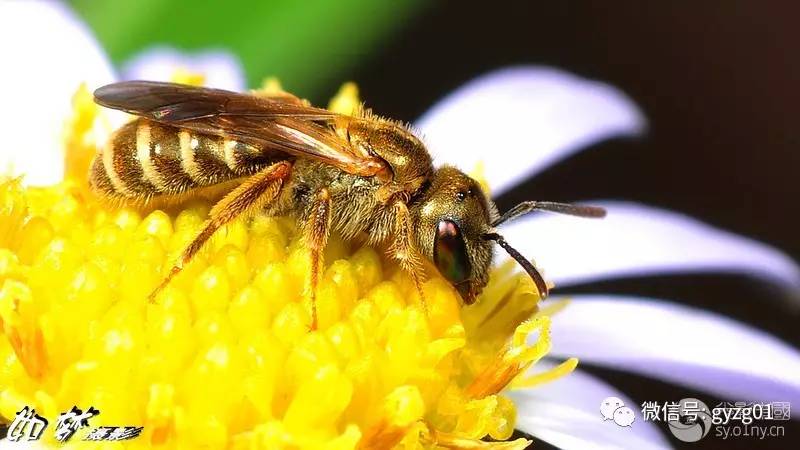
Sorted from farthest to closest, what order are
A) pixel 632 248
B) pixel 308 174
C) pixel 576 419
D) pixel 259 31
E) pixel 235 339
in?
pixel 259 31
pixel 632 248
pixel 576 419
pixel 308 174
pixel 235 339

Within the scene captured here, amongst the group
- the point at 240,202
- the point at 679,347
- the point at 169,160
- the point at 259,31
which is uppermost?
the point at 259,31

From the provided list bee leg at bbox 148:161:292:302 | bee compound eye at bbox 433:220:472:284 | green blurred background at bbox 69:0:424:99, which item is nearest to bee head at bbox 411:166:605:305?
bee compound eye at bbox 433:220:472:284

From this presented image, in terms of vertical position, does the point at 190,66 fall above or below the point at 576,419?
above

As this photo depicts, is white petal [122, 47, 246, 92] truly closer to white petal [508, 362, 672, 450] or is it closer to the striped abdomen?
the striped abdomen

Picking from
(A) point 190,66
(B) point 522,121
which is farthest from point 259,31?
(B) point 522,121

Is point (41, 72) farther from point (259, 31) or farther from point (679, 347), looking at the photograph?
point (679, 347)

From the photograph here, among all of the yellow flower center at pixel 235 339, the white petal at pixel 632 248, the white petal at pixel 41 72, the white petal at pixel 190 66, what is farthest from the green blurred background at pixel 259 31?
the yellow flower center at pixel 235 339

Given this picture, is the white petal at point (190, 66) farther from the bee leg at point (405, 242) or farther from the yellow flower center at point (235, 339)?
the bee leg at point (405, 242)
